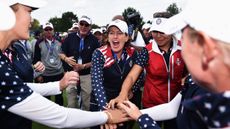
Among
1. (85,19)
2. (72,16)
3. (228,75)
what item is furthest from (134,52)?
(72,16)

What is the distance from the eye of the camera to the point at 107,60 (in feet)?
15.8

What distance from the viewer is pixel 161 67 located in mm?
4734

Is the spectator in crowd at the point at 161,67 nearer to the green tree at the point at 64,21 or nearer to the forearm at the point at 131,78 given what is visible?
the forearm at the point at 131,78

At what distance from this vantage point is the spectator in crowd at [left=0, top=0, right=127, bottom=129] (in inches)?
102

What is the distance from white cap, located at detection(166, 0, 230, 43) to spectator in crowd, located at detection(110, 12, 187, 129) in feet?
10.2

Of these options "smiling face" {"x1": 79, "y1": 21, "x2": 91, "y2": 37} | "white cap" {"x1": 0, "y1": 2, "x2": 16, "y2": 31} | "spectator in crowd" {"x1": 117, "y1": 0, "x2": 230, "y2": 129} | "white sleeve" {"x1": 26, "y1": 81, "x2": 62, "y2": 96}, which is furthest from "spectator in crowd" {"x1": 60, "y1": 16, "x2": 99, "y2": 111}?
"spectator in crowd" {"x1": 117, "y1": 0, "x2": 230, "y2": 129}

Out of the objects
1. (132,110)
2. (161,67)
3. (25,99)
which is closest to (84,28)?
(161,67)

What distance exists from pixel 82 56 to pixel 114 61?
4.00 meters

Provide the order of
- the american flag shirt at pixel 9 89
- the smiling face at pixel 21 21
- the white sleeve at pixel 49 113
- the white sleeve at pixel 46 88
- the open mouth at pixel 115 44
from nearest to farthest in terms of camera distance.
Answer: the american flag shirt at pixel 9 89 → the white sleeve at pixel 49 113 → the smiling face at pixel 21 21 → the white sleeve at pixel 46 88 → the open mouth at pixel 115 44

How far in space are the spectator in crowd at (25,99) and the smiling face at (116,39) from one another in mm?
1633

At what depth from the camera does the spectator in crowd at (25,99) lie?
8.48 feet

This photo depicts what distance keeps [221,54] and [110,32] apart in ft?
12.1

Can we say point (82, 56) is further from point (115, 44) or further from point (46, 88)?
point (46, 88)

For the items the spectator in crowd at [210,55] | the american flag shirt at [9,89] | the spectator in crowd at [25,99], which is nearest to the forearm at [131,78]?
the spectator in crowd at [25,99]
